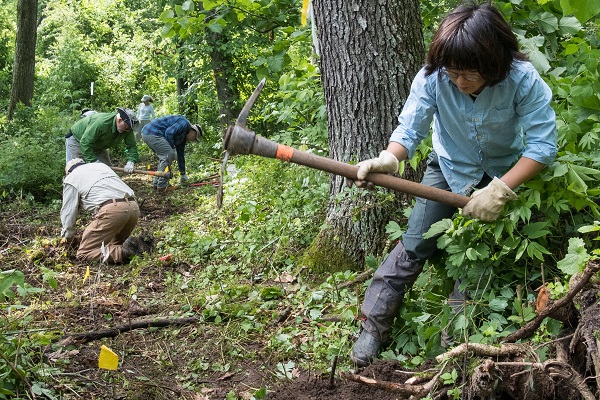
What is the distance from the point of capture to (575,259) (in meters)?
2.49

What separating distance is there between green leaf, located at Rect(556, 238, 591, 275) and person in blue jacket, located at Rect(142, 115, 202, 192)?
30.9 feet

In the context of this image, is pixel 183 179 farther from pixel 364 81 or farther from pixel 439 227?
pixel 439 227

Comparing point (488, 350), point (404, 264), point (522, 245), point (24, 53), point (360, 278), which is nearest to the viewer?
point (488, 350)

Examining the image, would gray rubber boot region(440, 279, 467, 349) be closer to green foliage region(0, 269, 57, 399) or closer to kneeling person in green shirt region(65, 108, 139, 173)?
green foliage region(0, 269, 57, 399)

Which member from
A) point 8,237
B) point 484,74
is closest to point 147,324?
point 484,74

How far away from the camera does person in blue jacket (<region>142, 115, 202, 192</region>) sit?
37.7 ft

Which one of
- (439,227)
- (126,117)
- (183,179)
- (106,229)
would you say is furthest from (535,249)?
(183,179)

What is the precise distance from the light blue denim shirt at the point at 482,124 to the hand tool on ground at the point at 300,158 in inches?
10.2

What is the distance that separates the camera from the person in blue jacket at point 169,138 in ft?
37.7

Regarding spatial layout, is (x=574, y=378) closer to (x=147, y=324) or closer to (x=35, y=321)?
(x=147, y=324)

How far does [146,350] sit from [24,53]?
10.5 meters

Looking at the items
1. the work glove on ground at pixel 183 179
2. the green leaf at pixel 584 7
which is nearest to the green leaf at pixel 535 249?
the green leaf at pixel 584 7

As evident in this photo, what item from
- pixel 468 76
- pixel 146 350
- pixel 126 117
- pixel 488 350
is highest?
pixel 468 76

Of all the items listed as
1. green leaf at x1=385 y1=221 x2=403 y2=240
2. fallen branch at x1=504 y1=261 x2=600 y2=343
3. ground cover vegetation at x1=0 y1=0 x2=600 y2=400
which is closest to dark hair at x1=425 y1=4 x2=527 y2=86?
ground cover vegetation at x1=0 y1=0 x2=600 y2=400
